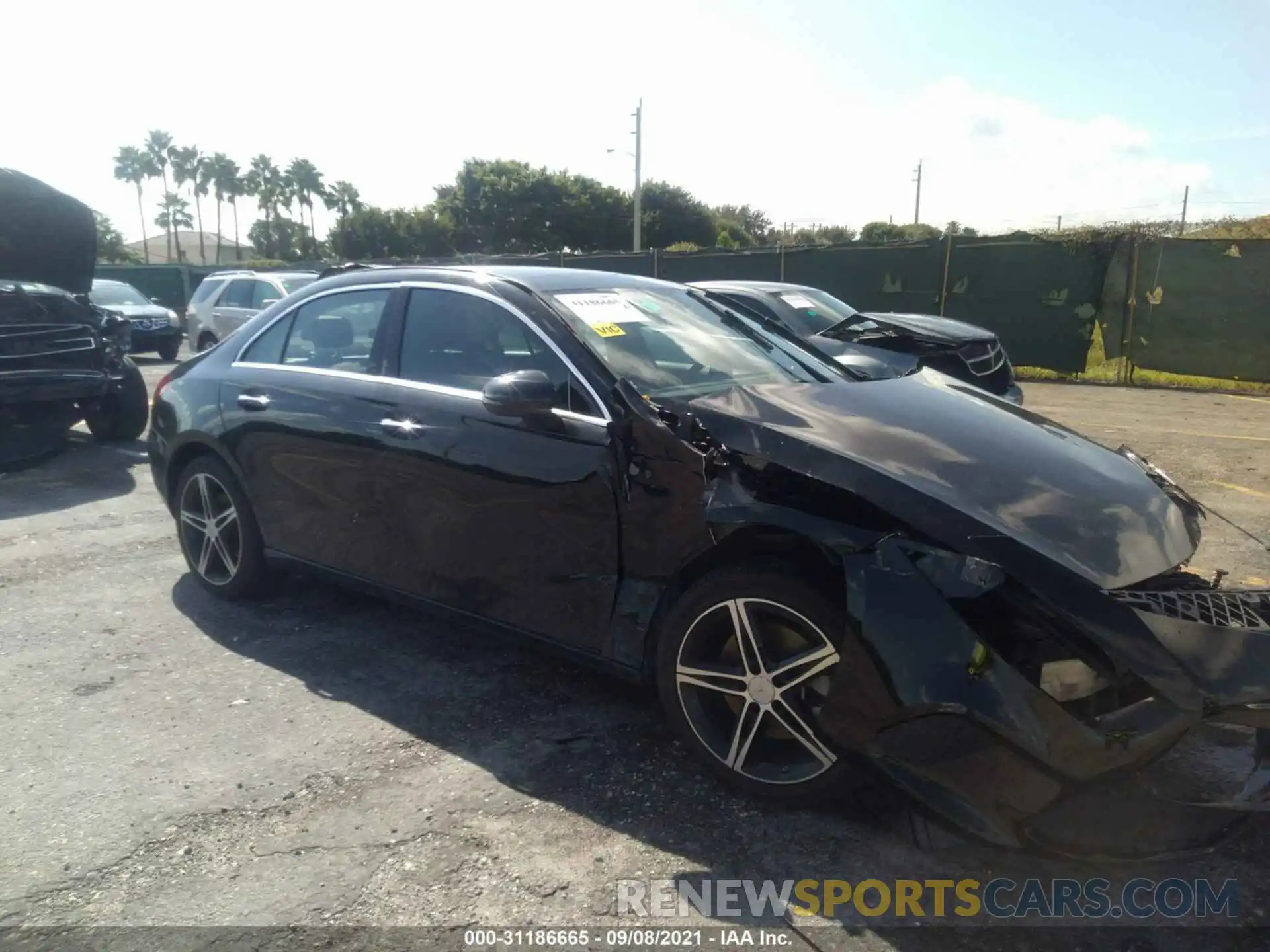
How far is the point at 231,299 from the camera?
567 inches

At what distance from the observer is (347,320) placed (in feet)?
13.8

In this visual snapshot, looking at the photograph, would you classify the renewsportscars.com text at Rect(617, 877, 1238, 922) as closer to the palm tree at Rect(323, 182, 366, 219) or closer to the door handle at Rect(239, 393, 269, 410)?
the door handle at Rect(239, 393, 269, 410)

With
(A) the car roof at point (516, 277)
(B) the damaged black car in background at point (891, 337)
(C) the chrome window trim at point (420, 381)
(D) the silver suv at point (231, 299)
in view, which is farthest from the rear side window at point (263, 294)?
(A) the car roof at point (516, 277)

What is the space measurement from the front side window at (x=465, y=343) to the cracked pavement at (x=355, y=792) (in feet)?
3.54

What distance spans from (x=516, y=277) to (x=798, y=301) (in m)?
6.28

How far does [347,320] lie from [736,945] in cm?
302

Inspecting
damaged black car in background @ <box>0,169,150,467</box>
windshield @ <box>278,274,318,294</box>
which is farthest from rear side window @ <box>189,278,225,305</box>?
damaged black car in background @ <box>0,169,150,467</box>

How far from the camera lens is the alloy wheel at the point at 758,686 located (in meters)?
2.70

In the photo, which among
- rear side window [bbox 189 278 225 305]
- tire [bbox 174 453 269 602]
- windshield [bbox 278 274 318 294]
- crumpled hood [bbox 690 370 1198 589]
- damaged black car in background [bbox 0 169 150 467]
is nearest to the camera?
crumpled hood [bbox 690 370 1198 589]

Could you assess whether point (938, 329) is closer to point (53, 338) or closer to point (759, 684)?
point (759, 684)

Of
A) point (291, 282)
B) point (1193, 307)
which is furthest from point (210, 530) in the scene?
point (1193, 307)

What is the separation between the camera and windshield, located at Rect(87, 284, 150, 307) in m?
17.4

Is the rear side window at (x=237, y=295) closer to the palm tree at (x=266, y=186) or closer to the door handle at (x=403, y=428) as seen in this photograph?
the door handle at (x=403, y=428)

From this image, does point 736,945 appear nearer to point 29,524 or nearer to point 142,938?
point 142,938
